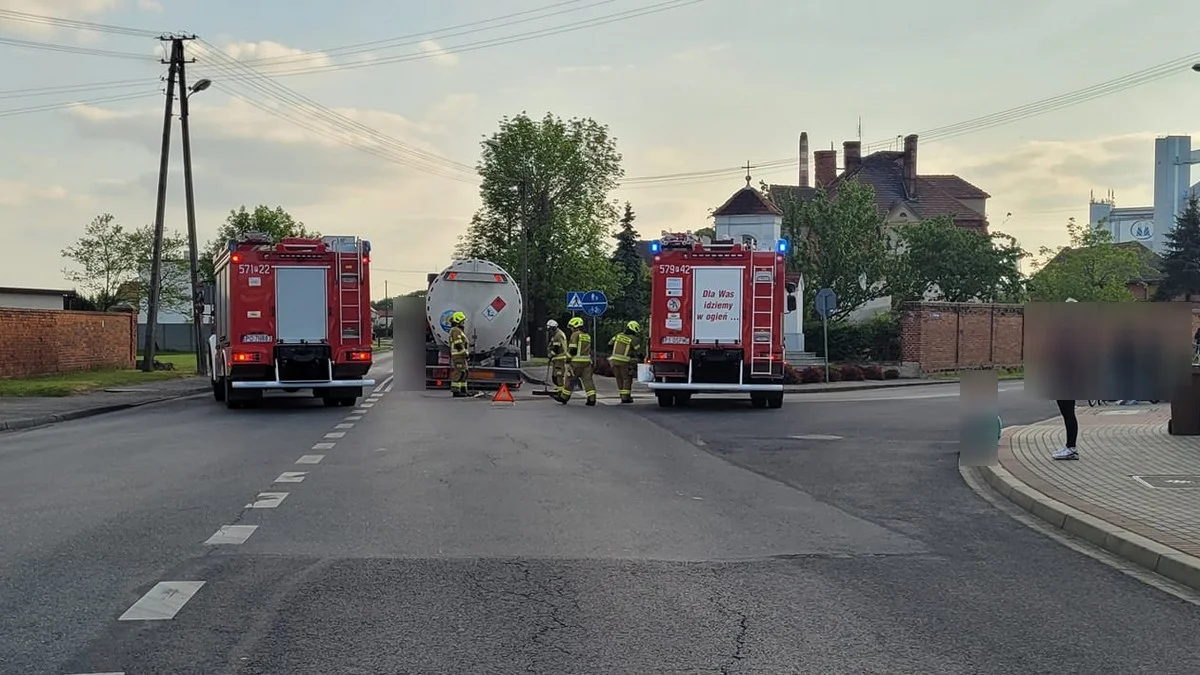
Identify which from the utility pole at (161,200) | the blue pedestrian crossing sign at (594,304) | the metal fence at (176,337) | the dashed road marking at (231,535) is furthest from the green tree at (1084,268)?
the metal fence at (176,337)

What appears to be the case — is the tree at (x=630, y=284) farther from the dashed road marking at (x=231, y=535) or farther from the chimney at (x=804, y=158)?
the dashed road marking at (x=231, y=535)

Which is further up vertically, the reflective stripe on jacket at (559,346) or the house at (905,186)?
the house at (905,186)

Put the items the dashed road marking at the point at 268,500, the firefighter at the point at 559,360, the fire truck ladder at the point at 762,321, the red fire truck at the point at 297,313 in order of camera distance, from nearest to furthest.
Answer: the dashed road marking at the point at 268,500
the red fire truck at the point at 297,313
the fire truck ladder at the point at 762,321
the firefighter at the point at 559,360

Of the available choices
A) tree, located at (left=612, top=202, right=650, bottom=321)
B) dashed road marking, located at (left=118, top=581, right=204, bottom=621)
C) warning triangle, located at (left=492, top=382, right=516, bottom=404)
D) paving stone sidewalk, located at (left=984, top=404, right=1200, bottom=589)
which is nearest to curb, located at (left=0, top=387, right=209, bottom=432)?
warning triangle, located at (left=492, top=382, right=516, bottom=404)

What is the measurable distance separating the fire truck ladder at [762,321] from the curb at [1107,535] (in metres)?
10.2

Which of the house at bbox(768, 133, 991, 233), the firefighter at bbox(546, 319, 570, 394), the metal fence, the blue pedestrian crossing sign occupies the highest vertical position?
the house at bbox(768, 133, 991, 233)

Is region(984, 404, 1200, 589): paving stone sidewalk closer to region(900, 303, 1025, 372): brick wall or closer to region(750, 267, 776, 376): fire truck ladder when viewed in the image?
region(750, 267, 776, 376): fire truck ladder

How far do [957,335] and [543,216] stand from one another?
22.9 metres

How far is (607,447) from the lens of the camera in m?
14.5

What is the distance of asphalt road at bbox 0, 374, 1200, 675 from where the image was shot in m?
5.36

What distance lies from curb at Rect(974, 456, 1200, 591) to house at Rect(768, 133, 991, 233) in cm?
6781

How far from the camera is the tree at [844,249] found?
46.2 metres

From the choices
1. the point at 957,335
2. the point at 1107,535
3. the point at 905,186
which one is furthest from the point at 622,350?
the point at 905,186

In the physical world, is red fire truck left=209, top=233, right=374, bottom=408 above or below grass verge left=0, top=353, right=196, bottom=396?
above
